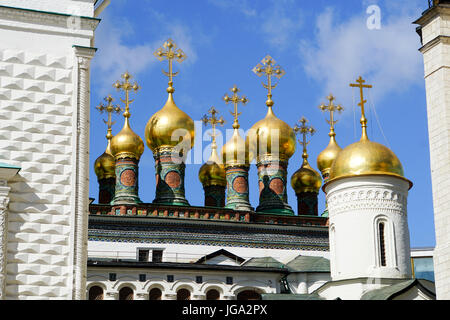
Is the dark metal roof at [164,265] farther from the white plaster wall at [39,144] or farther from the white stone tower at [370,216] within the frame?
the white plaster wall at [39,144]

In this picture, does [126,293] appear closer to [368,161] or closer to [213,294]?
[213,294]

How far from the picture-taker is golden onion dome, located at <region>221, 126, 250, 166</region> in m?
34.3

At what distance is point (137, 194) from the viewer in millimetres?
31969

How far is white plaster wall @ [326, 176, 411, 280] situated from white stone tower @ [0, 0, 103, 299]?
1151 cm

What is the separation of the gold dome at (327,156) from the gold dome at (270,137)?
7.75ft

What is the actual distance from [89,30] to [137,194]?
53.4 ft

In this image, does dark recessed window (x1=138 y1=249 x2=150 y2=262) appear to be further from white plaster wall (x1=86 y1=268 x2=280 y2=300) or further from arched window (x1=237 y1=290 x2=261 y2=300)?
arched window (x1=237 y1=290 x2=261 y2=300)

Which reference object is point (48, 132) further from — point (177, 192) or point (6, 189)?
point (177, 192)

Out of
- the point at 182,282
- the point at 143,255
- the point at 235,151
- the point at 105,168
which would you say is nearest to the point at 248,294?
the point at 182,282

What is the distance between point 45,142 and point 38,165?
1.43 feet

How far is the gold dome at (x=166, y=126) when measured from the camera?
3284 centimetres

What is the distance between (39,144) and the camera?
1538cm

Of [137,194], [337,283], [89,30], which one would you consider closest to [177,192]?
[137,194]

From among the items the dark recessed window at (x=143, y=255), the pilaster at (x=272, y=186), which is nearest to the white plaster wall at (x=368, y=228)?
the dark recessed window at (x=143, y=255)
